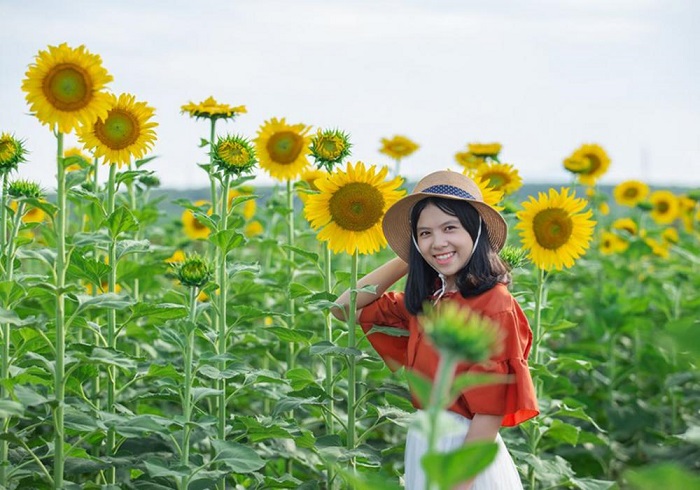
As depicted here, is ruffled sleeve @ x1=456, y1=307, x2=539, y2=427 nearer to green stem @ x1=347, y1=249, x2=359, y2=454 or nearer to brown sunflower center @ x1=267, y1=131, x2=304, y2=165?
green stem @ x1=347, y1=249, x2=359, y2=454

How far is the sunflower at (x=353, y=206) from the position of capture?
2693mm

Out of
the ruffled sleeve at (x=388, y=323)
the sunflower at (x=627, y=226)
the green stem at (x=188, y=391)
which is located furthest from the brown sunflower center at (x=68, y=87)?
the sunflower at (x=627, y=226)

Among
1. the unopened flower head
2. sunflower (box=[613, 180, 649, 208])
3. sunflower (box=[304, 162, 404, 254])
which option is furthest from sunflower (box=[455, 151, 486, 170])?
sunflower (box=[613, 180, 649, 208])

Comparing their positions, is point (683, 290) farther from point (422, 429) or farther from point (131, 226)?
point (422, 429)

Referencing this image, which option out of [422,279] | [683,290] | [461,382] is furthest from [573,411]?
[683,290]

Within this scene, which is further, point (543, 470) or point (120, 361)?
point (543, 470)

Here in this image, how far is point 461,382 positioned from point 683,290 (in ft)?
19.6

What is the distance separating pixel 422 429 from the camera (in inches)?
40.4

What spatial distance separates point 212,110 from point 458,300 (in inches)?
48.5

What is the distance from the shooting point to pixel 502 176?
3709mm

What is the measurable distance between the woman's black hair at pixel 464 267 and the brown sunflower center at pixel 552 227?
686mm

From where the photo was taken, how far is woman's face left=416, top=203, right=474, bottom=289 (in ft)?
8.10

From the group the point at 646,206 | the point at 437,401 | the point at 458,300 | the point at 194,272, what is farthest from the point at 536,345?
the point at 646,206

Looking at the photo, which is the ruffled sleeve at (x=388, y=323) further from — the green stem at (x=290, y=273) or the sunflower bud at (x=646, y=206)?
the sunflower bud at (x=646, y=206)
